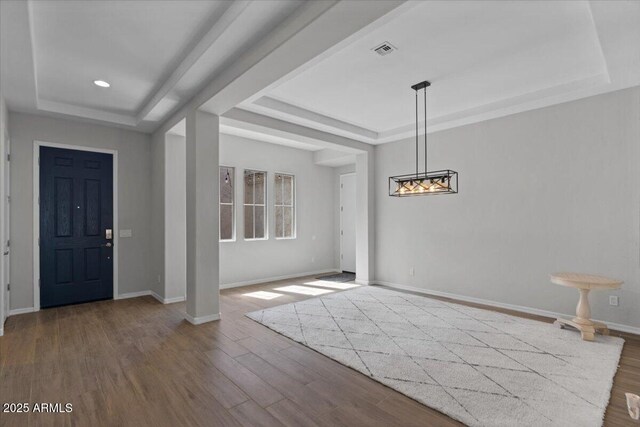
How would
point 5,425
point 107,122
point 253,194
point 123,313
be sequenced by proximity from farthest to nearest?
point 253,194 → point 107,122 → point 123,313 → point 5,425

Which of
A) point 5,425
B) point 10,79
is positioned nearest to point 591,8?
point 5,425

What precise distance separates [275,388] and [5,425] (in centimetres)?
167

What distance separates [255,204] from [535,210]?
4.76 m

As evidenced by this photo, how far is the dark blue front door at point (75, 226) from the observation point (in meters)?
4.48

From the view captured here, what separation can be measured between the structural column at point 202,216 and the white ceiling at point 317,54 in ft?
1.47

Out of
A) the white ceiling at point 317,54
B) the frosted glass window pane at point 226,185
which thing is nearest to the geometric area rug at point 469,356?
the frosted glass window pane at point 226,185

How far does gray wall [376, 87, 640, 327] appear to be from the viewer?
11.9 ft

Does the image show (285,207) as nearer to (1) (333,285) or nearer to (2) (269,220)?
(2) (269,220)

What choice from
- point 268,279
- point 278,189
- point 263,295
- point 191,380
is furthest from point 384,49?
point 268,279

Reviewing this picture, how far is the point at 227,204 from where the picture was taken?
6.07 meters

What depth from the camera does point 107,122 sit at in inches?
187

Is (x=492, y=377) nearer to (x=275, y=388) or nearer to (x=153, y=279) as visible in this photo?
(x=275, y=388)

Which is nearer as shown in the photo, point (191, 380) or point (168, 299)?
point (191, 380)

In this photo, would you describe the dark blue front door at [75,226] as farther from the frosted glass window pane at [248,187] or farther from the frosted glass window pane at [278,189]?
the frosted glass window pane at [278,189]
